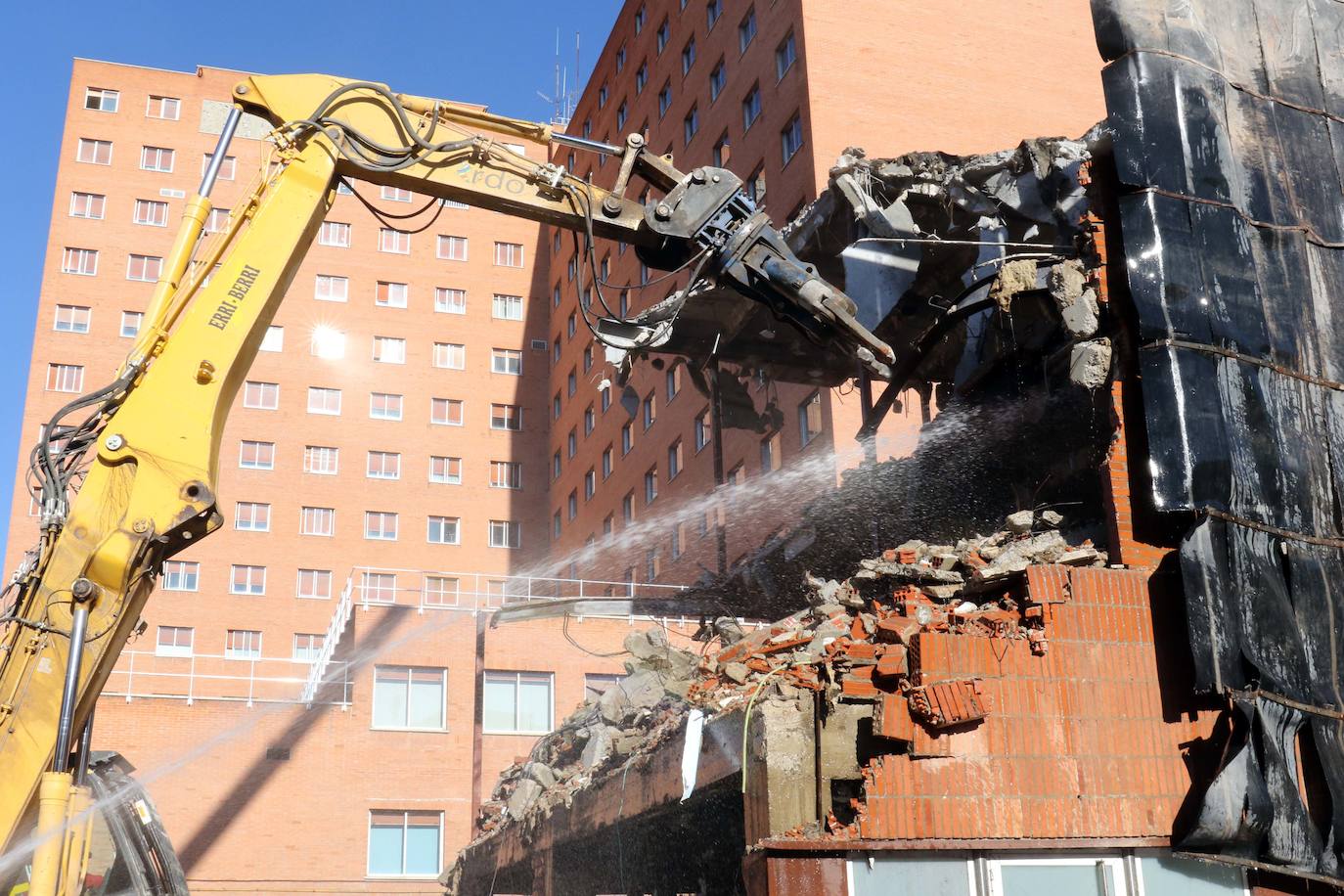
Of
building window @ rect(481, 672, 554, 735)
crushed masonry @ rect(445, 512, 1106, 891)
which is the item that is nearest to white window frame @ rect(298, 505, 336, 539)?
building window @ rect(481, 672, 554, 735)

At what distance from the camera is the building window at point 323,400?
185 ft

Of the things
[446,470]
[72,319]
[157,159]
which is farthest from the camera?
[157,159]

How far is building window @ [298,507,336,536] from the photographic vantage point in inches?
2138

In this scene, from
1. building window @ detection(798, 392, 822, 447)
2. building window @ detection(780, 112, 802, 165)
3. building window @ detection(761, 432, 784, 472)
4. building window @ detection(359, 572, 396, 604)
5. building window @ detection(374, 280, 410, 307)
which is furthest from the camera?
building window @ detection(374, 280, 410, 307)

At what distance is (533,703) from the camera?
3209 cm

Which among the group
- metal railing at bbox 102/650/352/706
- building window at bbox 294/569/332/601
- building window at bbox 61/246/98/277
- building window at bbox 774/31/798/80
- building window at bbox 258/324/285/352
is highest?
building window at bbox 61/246/98/277

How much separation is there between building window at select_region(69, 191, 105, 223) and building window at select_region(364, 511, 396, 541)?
17.5m

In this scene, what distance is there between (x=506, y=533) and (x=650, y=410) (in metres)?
16.0

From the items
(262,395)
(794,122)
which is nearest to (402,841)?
(794,122)

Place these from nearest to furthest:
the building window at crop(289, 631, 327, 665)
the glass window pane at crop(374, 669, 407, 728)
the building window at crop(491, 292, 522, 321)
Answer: the glass window pane at crop(374, 669, 407, 728), the building window at crop(289, 631, 327, 665), the building window at crop(491, 292, 522, 321)

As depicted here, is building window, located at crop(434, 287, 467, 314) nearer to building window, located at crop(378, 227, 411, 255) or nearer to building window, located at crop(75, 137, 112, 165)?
building window, located at crop(378, 227, 411, 255)

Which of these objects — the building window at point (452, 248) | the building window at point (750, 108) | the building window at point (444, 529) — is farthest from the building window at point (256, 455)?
the building window at point (750, 108)

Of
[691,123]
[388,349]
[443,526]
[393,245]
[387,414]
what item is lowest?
[443,526]

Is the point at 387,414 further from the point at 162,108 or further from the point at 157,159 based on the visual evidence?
the point at 162,108
